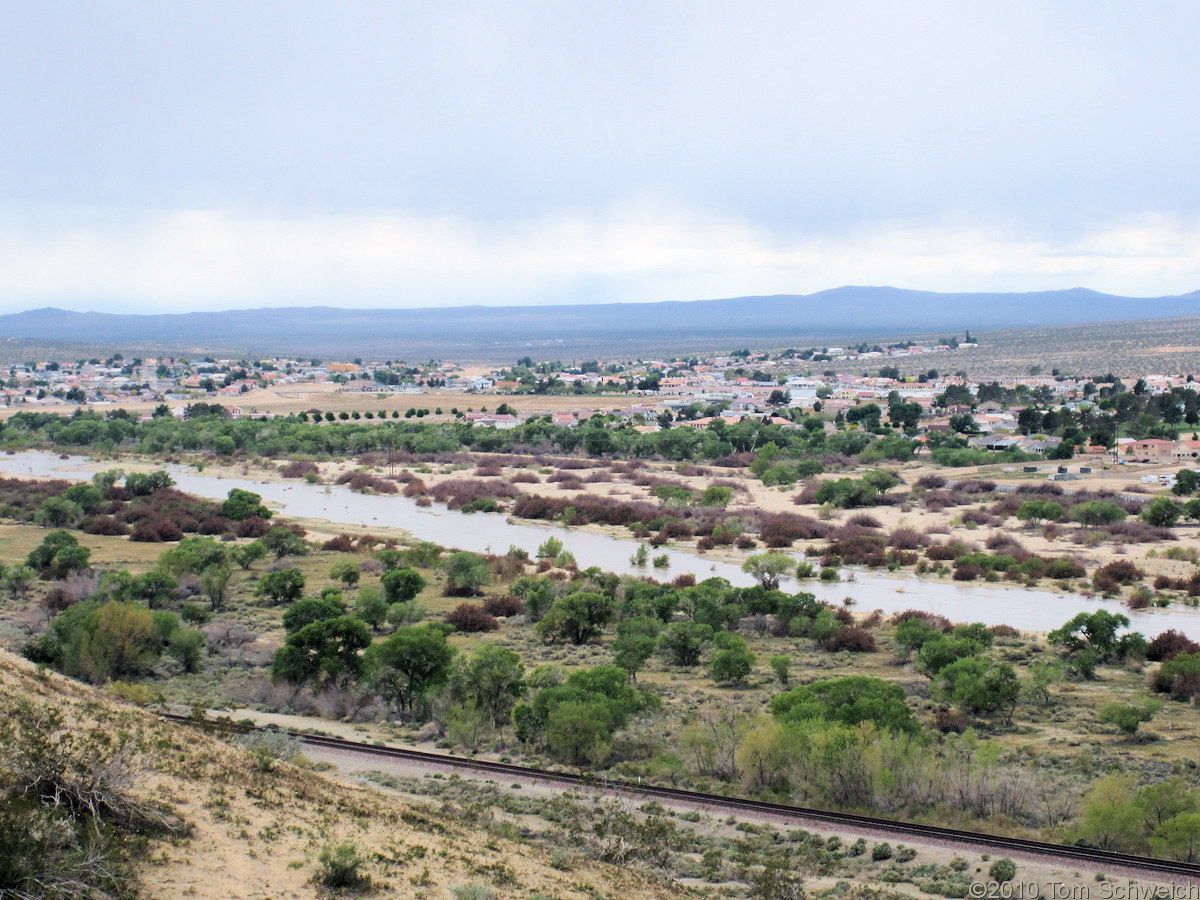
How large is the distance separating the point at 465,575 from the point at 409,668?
12108 millimetres

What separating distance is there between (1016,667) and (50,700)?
18119mm

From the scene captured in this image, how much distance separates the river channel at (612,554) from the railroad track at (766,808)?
15.5 meters


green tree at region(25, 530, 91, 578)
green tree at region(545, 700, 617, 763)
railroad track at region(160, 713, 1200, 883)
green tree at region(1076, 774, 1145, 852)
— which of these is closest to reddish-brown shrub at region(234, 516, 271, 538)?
green tree at region(25, 530, 91, 578)

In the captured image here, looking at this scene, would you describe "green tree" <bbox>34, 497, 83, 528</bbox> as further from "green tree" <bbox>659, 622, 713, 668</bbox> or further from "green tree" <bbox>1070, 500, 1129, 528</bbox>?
"green tree" <bbox>1070, 500, 1129, 528</bbox>

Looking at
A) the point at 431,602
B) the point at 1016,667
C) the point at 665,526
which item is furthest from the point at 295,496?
Result: the point at 1016,667

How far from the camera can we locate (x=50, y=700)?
464 inches

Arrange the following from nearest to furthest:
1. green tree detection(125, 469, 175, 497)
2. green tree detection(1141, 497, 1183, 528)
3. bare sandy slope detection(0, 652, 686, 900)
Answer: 1. bare sandy slope detection(0, 652, 686, 900)
2. green tree detection(1141, 497, 1183, 528)
3. green tree detection(125, 469, 175, 497)

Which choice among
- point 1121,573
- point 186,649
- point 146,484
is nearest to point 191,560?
point 186,649

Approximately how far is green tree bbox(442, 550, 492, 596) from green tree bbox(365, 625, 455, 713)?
37.7 feet

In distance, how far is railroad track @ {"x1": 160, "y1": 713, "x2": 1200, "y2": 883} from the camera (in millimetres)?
11578

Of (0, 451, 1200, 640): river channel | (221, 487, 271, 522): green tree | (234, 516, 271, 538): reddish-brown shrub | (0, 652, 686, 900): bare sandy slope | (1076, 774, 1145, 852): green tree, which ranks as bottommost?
(0, 451, 1200, 640): river channel

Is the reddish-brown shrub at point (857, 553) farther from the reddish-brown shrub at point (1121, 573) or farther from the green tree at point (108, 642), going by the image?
the green tree at point (108, 642)

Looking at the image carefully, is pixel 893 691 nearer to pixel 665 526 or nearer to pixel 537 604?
pixel 537 604

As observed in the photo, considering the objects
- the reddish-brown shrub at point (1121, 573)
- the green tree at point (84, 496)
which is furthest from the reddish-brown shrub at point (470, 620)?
the green tree at point (84, 496)
